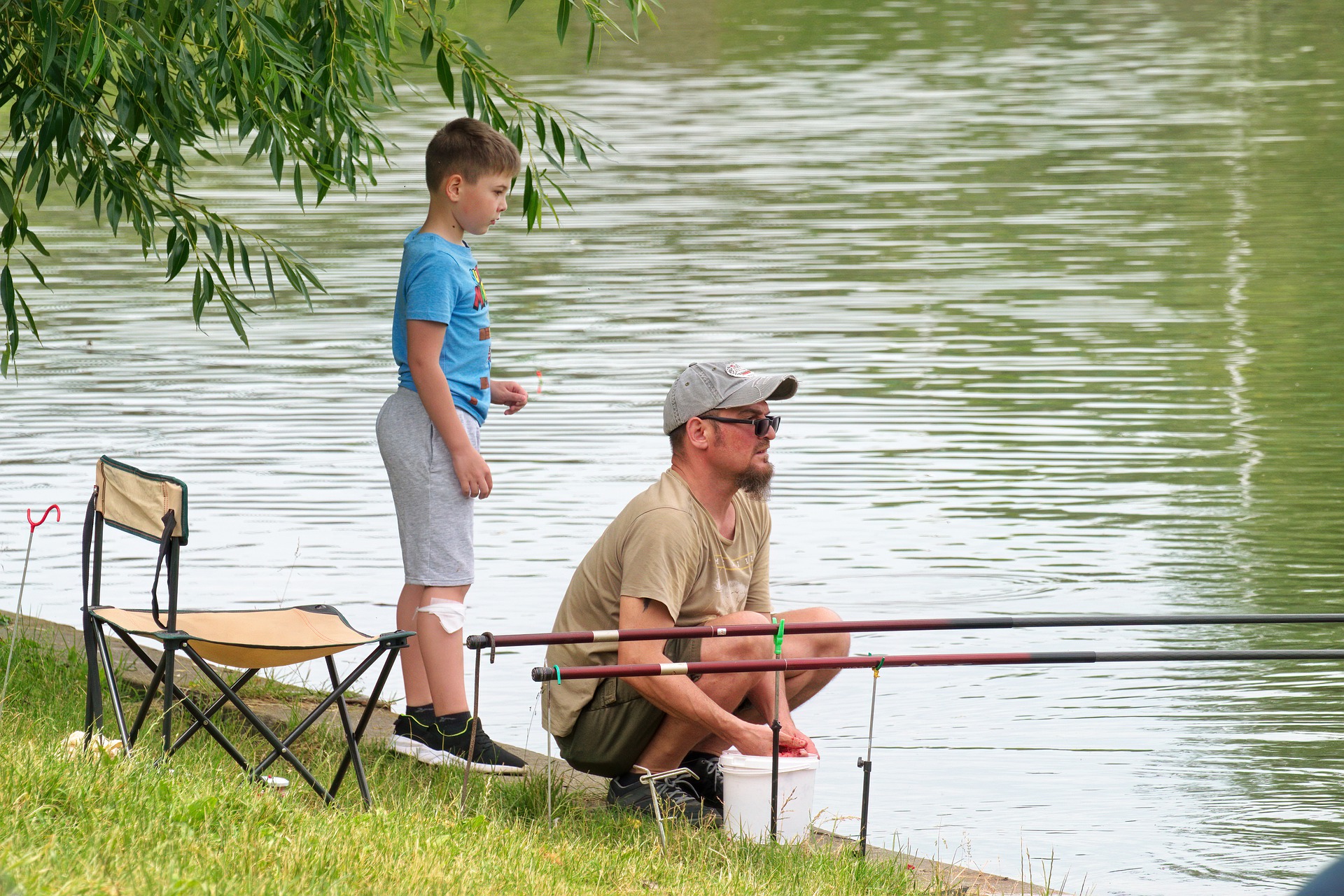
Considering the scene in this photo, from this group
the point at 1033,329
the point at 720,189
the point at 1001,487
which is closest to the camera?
the point at 1001,487

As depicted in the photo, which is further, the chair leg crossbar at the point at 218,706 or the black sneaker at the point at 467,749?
the black sneaker at the point at 467,749

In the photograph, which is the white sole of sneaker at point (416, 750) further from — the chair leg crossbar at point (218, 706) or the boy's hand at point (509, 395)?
the boy's hand at point (509, 395)

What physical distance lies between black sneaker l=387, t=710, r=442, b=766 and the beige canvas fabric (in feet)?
3.53

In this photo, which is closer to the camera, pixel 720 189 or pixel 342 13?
pixel 342 13

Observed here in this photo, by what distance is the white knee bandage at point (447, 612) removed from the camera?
5453 mm

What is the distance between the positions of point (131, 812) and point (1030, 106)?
76.6 ft

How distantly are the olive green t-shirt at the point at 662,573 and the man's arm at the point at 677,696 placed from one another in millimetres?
34

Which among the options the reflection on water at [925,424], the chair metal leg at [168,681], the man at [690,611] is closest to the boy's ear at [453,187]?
the man at [690,611]

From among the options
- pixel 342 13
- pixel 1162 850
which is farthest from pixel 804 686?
pixel 342 13

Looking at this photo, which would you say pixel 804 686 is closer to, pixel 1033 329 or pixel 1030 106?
pixel 1033 329

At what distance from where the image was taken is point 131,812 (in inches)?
163

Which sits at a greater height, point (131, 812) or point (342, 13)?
point (342, 13)

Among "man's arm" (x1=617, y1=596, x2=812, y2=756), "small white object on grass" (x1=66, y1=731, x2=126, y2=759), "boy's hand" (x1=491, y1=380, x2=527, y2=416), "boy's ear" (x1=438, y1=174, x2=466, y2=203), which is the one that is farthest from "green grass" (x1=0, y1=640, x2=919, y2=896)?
"boy's ear" (x1=438, y1=174, x2=466, y2=203)

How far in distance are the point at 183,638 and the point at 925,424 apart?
Answer: 6.72 m
